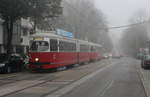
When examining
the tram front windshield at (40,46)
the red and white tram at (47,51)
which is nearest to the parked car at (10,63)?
the red and white tram at (47,51)

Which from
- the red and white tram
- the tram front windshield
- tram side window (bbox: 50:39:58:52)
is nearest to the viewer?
the red and white tram

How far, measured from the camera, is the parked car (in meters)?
23.6

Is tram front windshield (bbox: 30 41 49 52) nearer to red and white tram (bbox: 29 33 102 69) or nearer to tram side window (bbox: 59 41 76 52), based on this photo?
red and white tram (bbox: 29 33 102 69)

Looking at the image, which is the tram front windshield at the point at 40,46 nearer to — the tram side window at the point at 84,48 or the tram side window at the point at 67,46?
the tram side window at the point at 67,46

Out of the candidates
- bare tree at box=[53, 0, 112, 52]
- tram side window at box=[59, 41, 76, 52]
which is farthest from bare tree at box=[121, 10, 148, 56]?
tram side window at box=[59, 41, 76, 52]

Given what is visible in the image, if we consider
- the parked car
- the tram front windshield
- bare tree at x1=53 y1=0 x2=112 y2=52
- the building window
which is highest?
bare tree at x1=53 y1=0 x2=112 y2=52

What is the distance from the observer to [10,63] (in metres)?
24.6

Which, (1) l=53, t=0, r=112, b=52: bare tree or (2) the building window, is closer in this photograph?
(2) the building window

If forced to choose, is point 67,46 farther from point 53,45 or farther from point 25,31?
point 25,31

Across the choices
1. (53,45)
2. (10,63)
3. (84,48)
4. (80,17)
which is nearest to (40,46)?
(53,45)

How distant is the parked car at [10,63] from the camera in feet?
77.5

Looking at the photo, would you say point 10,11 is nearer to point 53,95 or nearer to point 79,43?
point 79,43

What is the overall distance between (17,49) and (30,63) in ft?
67.2

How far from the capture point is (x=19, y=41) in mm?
40438
